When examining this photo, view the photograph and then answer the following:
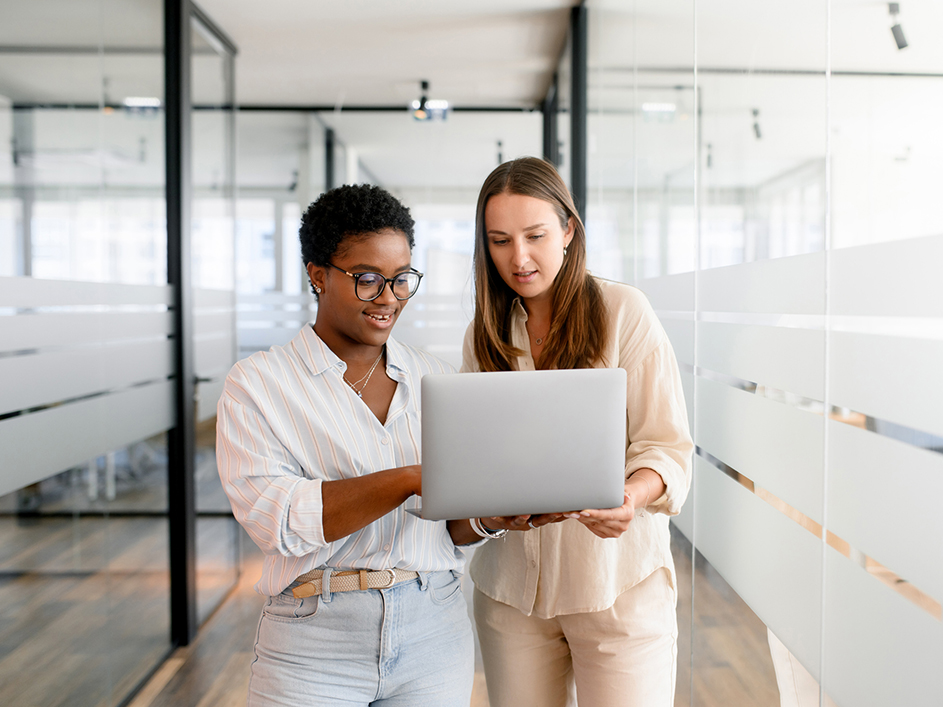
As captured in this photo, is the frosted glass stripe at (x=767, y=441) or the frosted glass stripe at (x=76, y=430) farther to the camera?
the frosted glass stripe at (x=76, y=430)

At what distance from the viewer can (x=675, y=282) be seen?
6.75 ft

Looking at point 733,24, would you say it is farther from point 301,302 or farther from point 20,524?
point 301,302

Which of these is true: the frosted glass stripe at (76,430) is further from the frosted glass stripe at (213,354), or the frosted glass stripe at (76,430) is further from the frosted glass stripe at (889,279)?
the frosted glass stripe at (889,279)

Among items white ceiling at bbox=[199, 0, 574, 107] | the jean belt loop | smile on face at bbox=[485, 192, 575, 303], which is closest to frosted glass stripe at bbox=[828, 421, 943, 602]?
smile on face at bbox=[485, 192, 575, 303]

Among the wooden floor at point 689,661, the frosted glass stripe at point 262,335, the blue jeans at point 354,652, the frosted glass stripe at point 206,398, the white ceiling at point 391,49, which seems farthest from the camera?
the frosted glass stripe at point 262,335

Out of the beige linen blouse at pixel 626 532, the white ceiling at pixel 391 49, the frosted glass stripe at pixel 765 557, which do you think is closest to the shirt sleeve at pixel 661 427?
the beige linen blouse at pixel 626 532

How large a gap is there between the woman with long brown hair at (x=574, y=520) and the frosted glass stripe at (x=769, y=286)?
224 millimetres

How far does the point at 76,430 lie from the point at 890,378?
240 cm

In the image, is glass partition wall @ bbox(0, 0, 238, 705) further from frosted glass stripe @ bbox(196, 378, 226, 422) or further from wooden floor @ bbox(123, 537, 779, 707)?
wooden floor @ bbox(123, 537, 779, 707)

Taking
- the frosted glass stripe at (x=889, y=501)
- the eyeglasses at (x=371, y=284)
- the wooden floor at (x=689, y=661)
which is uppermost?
the eyeglasses at (x=371, y=284)

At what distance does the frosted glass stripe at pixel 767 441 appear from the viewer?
4.06 feet

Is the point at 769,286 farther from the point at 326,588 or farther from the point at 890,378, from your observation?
the point at 326,588

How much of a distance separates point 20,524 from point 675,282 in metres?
2.06

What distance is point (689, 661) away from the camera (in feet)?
6.37
